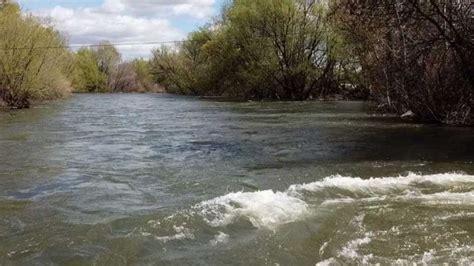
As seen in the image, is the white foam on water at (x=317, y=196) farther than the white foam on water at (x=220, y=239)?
Yes

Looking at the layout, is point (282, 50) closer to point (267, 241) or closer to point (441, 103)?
point (441, 103)

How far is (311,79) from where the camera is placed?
52.5 meters

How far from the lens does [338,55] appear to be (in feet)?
166

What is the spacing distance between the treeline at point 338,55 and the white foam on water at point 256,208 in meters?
9.76

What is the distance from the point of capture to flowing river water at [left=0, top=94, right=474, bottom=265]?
7.39m

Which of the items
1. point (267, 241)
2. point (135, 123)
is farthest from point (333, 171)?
point (135, 123)

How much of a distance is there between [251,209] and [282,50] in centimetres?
4468

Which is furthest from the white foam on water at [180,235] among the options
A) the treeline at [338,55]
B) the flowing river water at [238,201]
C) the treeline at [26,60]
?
the treeline at [26,60]

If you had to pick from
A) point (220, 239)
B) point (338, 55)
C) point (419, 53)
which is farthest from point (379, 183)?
point (338, 55)

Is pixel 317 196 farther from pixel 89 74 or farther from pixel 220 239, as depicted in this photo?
pixel 89 74

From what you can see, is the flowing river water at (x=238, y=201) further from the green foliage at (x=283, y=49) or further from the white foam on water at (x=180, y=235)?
the green foliage at (x=283, y=49)

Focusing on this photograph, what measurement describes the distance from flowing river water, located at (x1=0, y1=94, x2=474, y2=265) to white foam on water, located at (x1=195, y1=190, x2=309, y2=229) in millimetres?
32

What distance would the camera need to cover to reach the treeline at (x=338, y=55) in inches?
727

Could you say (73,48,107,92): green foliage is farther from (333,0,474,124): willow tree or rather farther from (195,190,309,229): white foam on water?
(195,190,309,229): white foam on water
